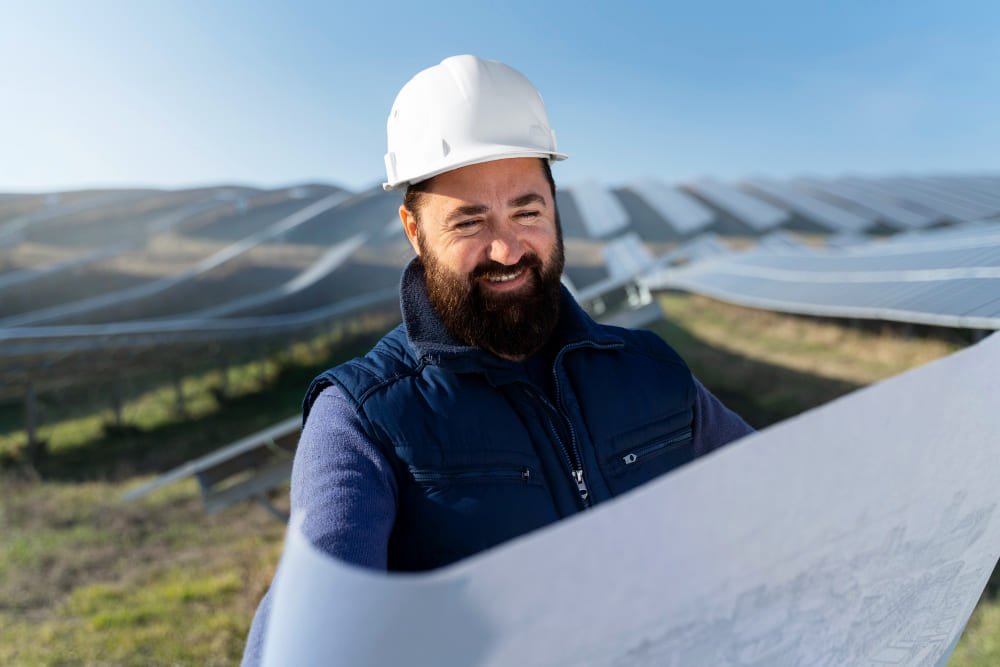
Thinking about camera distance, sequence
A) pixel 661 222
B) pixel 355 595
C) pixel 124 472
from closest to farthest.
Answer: pixel 355 595, pixel 124 472, pixel 661 222

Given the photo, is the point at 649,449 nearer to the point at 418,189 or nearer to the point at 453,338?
the point at 453,338

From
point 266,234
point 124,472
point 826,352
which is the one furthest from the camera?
point 266,234

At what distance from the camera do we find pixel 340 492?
126cm

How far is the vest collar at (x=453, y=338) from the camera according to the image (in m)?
1.55

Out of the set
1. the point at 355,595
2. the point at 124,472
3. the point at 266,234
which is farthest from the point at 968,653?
the point at 266,234

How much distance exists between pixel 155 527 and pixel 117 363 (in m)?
3.61

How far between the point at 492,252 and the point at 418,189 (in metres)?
0.27

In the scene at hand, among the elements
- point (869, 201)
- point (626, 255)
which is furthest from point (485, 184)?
point (869, 201)

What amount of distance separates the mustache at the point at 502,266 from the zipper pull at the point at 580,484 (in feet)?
1.63

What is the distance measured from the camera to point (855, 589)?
1.13m

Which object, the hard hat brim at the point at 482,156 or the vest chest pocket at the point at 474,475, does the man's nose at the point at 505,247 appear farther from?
the vest chest pocket at the point at 474,475

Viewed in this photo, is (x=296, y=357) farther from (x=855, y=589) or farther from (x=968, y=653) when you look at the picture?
(x=855, y=589)

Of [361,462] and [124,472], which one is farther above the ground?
[361,462]

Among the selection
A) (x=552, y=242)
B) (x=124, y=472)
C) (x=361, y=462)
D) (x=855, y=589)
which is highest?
(x=552, y=242)
